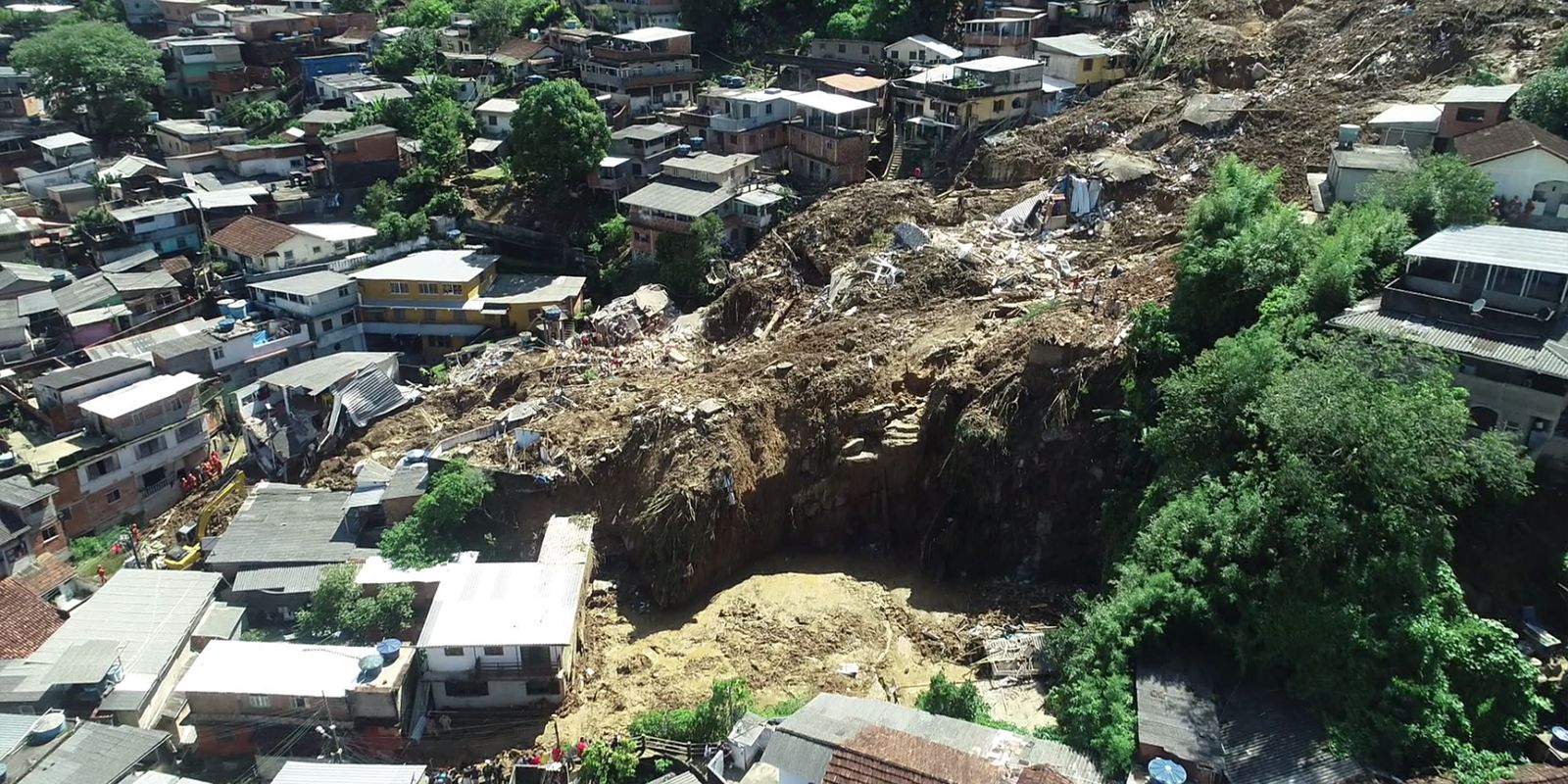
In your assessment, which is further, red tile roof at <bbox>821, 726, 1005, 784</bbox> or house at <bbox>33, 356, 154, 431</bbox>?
house at <bbox>33, 356, 154, 431</bbox>

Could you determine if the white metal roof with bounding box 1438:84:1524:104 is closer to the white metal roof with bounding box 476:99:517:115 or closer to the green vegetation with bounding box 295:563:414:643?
the green vegetation with bounding box 295:563:414:643

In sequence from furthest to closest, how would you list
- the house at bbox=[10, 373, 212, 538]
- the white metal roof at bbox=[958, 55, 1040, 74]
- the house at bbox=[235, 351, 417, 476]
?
the white metal roof at bbox=[958, 55, 1040, 74], the house at bbox=[235, 351, 417, 476], the house at bbox=[10, 373, 212, 538]

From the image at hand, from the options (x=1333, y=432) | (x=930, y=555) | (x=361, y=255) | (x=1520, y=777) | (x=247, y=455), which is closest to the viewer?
(x=1520, y=777)

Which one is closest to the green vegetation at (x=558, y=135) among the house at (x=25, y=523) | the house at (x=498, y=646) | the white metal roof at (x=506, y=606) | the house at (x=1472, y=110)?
the house at (x=25, y=523)

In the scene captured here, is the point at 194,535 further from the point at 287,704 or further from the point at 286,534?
the point at 287,704

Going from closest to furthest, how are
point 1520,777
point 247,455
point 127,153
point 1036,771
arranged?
1. point 1520,777
2. point 1036,771
3. point 247,455
4. point 127,153

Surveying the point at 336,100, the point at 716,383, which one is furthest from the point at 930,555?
the point at 336,100

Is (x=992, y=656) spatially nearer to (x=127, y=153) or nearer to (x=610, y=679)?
(x=610, y=679)

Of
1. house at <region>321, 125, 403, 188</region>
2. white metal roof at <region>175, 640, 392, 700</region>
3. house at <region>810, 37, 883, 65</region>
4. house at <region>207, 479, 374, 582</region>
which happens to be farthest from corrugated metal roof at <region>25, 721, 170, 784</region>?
house at <region>810, 37, 883, 65</region>
